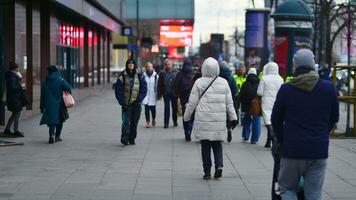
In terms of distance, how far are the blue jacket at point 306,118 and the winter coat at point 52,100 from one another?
8.75 metres

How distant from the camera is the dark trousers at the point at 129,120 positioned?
14.5 metres

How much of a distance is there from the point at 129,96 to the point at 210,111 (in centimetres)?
443

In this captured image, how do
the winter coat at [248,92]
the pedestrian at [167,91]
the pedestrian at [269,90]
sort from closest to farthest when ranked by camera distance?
the pedestrian at [269,90] → the winter coat at [248,92] → the pedestrian at [167,91]

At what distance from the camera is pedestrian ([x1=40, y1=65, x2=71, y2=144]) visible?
1473 centimetres

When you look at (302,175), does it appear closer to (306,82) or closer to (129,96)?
(306,82)

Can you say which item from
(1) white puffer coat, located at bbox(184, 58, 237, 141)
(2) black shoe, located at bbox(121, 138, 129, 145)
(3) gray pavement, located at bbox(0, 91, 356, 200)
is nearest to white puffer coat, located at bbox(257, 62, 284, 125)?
(3) gray pavement, located at bbox(0, 91, 356, 200)

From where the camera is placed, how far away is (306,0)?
28.0 metres

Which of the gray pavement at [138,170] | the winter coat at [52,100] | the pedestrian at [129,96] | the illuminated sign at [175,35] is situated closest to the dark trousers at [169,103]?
the gray pavement at [138,170]

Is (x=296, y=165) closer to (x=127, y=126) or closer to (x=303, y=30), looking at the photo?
(x=127, y=126)

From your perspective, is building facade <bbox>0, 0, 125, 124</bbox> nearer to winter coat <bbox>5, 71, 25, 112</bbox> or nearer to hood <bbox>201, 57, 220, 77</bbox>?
winter coat <bbox>5, 71, 25, 112</bbox>

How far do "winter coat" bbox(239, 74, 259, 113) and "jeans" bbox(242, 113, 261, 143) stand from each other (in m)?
0.20

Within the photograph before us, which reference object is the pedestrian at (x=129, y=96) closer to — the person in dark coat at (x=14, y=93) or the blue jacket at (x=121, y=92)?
the blue jacket at (x=121, y=92)

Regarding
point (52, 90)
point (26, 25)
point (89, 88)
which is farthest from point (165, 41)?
point (52, 90)

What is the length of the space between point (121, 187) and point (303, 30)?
18490 mm
